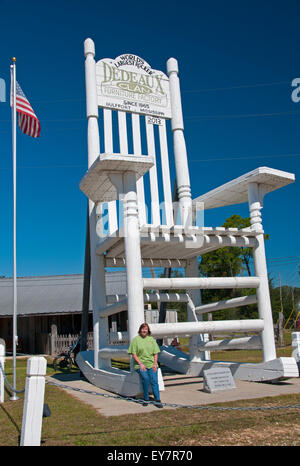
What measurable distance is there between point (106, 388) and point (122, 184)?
3150mm

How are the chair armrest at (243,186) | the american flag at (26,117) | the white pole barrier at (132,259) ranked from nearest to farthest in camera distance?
the white pole barrier at (132,259) → the chair armrest at (243,186) → the american flag at (26,117)

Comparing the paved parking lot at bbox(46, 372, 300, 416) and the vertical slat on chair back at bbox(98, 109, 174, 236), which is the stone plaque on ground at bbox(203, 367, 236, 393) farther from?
the vertical slat on chair back at bbox(98, 109, 174, 236)

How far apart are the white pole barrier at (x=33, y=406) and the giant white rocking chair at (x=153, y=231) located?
225 cm

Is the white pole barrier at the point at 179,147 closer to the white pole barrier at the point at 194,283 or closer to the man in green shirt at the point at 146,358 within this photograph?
the white pole barrier at the point at 194,283

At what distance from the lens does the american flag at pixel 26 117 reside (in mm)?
8280

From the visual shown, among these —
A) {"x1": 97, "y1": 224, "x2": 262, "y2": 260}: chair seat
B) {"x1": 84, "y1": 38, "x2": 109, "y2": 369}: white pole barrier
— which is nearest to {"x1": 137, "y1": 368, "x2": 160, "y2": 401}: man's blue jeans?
{"x1": 97, "y1": 224, "x2": 262, "y2": 260}: chair seat

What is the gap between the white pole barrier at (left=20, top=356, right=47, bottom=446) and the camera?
325cm

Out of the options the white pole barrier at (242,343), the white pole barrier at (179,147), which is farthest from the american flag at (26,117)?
the white pole barrier at (242,343)

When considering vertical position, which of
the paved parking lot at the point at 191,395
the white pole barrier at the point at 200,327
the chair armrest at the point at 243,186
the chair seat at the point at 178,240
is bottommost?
the paved parking lot at the point at 191,395

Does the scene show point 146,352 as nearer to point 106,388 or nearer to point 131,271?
point 131,271

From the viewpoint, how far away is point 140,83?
817cm

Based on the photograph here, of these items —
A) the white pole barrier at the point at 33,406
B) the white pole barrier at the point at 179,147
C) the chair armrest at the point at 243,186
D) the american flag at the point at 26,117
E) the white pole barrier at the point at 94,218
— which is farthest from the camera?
the american flag at the point at 26,117

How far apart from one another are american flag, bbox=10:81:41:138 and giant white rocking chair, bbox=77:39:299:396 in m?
1.39
